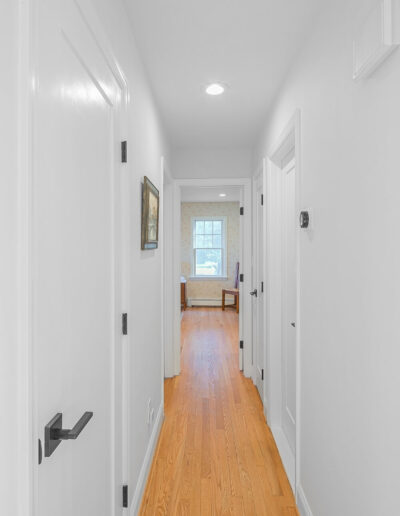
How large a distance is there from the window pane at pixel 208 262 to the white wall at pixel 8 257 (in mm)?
7600

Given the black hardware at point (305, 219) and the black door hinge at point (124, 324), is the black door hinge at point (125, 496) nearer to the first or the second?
the black door hinge at point (124, 324)

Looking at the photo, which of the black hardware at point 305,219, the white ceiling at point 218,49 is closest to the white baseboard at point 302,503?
the black hardware at point 305,219

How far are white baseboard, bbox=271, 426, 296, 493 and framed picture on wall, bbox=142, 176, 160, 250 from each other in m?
1.62

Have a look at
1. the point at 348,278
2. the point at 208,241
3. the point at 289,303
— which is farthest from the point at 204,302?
the point at 348,278

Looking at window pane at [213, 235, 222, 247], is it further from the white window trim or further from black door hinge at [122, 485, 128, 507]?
black door hinge at [122, 485, 128, 507]

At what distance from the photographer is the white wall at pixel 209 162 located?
12.6 feet

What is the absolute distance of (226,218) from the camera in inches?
323

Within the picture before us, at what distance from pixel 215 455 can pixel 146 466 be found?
0.50m

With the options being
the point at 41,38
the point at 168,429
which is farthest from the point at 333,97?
the point at 168,429

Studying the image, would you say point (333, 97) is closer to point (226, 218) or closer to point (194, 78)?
point (194, 78)

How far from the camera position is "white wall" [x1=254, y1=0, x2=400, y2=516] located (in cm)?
100

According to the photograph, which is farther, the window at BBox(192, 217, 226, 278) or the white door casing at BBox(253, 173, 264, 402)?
the window at BBox(192, 217, 226, 278)

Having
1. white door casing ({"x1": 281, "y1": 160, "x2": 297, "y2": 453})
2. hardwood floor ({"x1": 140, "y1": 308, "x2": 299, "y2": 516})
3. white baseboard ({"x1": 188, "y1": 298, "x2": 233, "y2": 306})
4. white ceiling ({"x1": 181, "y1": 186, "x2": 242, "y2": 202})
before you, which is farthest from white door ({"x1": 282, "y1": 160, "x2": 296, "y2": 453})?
white baseboard ({"x1": 188, "y1": 298, "x2": 233, "y2": 306})

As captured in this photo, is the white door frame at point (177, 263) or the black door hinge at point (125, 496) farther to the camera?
the white door frame at point (177, 263)
